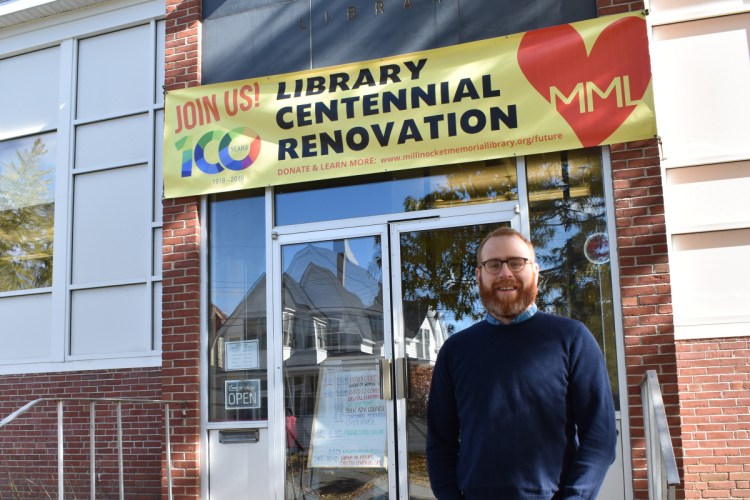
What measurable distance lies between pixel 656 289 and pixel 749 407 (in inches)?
48.9

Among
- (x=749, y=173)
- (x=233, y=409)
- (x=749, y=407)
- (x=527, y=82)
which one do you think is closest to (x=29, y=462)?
(x=233, y=409)

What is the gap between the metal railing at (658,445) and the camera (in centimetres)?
321

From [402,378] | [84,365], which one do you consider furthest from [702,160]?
[84,365]

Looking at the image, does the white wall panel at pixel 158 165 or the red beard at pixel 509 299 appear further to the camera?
the white wall panel at pixel 158 165

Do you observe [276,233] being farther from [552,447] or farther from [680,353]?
[552,447]

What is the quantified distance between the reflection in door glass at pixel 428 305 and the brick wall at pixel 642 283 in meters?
0.97

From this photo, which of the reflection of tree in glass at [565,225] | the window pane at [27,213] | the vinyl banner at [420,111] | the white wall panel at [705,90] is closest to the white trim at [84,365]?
the window pane at [27,213]

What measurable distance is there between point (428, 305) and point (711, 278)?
2183 mm

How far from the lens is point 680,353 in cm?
607

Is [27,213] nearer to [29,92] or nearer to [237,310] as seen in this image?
[29,92]

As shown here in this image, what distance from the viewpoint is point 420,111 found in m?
6.20

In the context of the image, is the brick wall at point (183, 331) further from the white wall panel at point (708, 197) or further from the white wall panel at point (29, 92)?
the white wall panel at point (708, 197)

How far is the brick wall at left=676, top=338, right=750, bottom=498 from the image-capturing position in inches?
226

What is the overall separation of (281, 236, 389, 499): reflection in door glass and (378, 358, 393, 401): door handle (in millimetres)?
43
